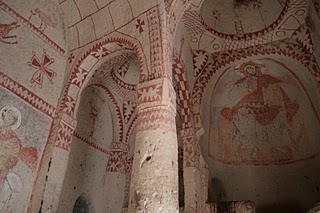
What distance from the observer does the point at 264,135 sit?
793cm

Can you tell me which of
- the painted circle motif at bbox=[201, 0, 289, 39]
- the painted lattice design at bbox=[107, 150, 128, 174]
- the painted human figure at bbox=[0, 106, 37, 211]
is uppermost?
the painted circle motif at bbox=[201, 0, 289, 39]

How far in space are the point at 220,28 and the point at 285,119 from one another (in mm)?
3001

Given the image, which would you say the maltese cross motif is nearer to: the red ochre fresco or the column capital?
the column capital

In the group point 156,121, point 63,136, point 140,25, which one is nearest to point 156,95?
point 156,121

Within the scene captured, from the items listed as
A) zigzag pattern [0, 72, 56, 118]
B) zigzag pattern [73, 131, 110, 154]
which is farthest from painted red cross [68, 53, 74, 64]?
zigzag pattern [73, 131, 110, 154]

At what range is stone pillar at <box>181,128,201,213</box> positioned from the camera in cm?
587

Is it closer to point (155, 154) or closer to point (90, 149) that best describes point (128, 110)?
point (90, 149)

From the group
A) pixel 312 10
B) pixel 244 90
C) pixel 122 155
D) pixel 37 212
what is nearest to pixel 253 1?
pixel 312 10

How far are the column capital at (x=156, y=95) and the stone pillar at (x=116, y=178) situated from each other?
3.52m

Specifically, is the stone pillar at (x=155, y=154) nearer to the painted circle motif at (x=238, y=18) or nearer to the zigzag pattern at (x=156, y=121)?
the zigzag pattern at (x=156, y=121)

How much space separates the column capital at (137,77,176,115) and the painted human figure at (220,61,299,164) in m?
4.05

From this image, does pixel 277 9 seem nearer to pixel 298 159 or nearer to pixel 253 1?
pixel 253 1

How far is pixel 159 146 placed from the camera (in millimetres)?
3775

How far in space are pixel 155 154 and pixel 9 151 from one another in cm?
235
